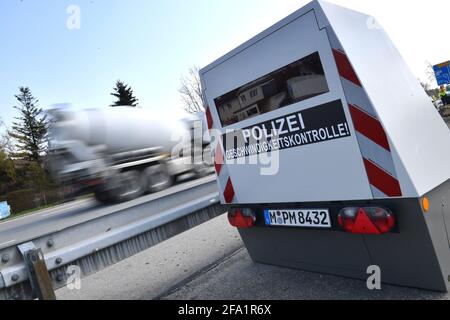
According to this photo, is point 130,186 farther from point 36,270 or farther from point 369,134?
point 369,134

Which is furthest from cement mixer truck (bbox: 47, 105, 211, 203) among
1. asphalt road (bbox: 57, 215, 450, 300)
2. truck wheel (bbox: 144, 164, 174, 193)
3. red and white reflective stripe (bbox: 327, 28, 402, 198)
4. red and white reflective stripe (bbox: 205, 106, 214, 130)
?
red and white reflective stripe (bbox: 327, 28, 402, 198)

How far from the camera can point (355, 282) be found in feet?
10.3

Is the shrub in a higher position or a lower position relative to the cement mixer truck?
lower

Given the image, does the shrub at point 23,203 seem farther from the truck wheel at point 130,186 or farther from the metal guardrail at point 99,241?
the metal guardrail at point 99,241

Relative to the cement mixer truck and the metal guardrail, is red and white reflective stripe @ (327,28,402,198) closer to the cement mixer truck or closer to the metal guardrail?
the metal guardrail

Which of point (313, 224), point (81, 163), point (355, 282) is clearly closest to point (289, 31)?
point (313, 224)

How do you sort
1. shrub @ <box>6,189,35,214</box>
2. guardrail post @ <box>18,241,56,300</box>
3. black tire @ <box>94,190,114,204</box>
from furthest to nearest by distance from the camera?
shrub @ <box>6,189,35,214</box> → black tire @ <box>94,190,114,204</box> → guardrail post @ <box>18,241,56,300</box>

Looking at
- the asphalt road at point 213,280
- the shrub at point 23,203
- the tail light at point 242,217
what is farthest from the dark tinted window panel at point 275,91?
the shrub at point 23,203

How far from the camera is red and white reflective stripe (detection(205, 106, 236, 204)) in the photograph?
10.9ft

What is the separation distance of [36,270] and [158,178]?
1.48m

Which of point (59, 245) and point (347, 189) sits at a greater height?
point (59, 245)

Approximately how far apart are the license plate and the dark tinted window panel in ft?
2.78
